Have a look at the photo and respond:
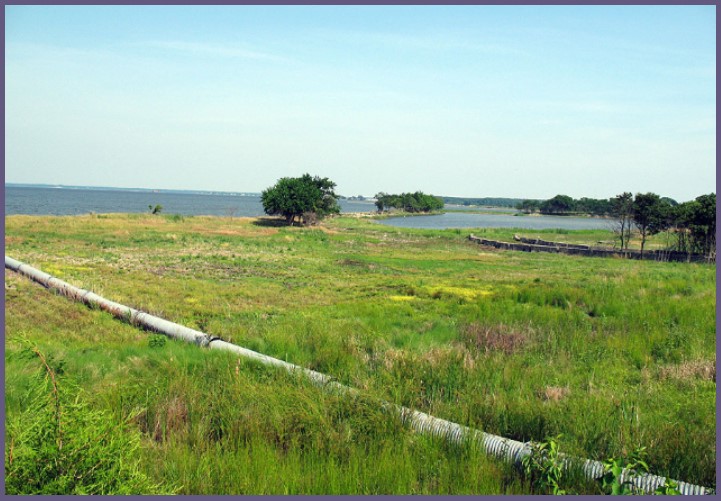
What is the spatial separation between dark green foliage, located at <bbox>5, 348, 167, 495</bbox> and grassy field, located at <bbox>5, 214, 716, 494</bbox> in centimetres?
28

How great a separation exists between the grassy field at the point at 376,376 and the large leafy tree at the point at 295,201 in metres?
59.4

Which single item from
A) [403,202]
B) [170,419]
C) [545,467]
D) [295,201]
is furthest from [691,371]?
[403,202]

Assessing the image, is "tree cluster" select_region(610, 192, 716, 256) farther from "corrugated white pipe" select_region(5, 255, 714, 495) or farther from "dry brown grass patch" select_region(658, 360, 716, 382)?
"corrugated white pipe" select_region(5, 255, 714, 495)

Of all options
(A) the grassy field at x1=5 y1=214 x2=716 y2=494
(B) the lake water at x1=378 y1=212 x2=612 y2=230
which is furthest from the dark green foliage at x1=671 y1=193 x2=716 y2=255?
(B) the lake water at x1=378 y1=212 x2=612 y2=230

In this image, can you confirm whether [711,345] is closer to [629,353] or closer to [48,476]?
[629,353]

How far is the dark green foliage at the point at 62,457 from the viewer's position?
14.5ft

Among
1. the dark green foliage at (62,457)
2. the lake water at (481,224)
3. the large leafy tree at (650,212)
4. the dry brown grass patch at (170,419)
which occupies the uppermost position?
the large leafy tree at (650,212)

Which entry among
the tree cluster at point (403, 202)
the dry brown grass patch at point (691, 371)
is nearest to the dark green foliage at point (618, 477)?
the dry brown grass patch at point (691, 371)

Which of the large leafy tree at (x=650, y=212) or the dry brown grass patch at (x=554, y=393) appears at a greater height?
the large leafy tree at (x=650, y=212)

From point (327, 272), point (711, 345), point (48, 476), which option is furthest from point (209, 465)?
point (327, 272)

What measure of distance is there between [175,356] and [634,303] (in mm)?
14662

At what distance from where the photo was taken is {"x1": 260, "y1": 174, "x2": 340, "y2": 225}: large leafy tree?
8206 centimetres

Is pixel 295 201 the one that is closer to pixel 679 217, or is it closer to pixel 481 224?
pixel 679 217

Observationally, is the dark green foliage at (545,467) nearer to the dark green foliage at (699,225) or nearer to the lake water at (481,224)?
the dark green foliage at (699,225)
